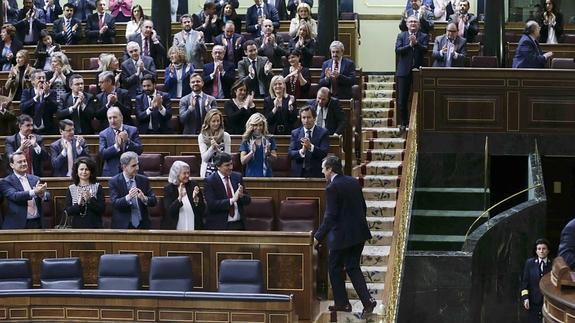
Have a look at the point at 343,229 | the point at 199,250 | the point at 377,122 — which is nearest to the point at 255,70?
the point at 377,122

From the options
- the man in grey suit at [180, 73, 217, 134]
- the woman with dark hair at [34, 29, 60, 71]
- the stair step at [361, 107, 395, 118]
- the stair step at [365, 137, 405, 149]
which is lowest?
the stair step at [365, 137, 405, 149]

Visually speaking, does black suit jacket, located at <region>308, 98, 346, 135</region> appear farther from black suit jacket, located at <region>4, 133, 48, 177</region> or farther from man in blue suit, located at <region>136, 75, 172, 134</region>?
black suit jacket, located at <region>4, 133, 48, 177</region>

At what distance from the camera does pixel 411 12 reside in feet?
56.9

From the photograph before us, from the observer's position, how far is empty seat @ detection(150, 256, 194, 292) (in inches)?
431

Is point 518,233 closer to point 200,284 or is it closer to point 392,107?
point 392,107

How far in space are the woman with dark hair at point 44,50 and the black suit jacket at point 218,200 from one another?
465 centimetres

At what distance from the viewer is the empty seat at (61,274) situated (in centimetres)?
1108

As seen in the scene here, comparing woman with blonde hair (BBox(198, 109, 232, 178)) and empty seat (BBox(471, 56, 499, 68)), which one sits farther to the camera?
empty seat (BBox(471, 56, 499, 68))

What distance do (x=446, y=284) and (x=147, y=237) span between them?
3421 mm

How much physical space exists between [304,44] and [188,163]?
3026mm

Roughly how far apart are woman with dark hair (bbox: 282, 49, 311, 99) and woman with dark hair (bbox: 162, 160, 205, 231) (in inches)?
118

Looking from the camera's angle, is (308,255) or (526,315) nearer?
(308,255)

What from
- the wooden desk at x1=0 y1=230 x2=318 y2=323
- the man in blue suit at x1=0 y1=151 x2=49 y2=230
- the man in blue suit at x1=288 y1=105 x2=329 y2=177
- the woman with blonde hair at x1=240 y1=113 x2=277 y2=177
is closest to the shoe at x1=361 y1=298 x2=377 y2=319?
the wooden desk at x1=0 y1=230 x2=318 y2=323

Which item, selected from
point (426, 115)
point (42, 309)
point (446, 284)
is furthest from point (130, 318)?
point (426, 115)
